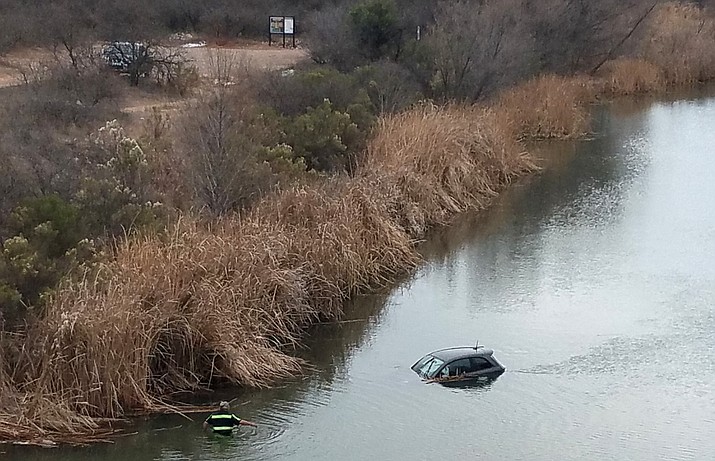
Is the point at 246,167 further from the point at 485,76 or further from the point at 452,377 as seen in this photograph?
the point at 485,76

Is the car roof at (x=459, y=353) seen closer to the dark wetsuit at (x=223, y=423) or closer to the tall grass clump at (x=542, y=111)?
the dark wetsuit at (x=223, y=423)

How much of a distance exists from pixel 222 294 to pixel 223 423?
1.72 meters

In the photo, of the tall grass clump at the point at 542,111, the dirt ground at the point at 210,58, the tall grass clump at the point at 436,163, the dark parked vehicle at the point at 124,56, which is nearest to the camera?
the tall grass clump at the point at 436,163

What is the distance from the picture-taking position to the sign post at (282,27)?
30.7 meters

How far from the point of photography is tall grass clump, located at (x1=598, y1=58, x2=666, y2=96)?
30.8m

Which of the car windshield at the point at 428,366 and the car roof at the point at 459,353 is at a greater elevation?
the car roof at the point at 459,353

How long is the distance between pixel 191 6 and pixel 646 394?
77.3ft

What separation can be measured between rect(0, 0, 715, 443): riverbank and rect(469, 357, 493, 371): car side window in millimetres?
1838

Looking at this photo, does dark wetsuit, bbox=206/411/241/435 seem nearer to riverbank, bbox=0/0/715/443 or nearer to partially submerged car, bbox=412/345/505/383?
riverbank, bbox=0/0/715/443

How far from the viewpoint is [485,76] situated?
904 inches

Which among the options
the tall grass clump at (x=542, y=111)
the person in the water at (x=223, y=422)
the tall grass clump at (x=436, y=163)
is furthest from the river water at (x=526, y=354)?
the tall grass clump at (x=542, y=111)

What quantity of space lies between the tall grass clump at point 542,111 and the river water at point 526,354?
5137 mm

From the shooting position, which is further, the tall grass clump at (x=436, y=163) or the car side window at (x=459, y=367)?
the tall grass clump at (x=436, y=163)

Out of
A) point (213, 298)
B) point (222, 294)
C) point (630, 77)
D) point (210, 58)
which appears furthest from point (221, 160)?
point (630, 77)
